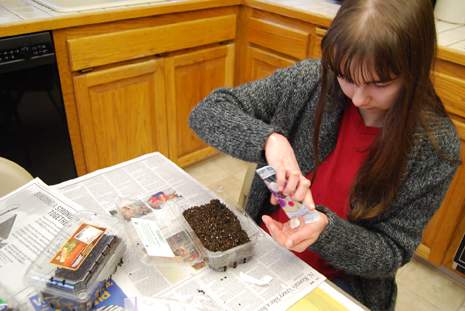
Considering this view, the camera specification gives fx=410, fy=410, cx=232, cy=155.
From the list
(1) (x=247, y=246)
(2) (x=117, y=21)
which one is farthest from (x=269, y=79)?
(2) (x=117, y=21)

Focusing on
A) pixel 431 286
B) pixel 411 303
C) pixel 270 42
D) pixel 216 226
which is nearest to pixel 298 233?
pixel 216 226

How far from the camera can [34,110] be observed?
1497 mm

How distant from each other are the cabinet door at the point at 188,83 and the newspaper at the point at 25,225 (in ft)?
3.52

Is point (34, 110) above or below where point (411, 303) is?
above

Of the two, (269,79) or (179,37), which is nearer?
(269,79)

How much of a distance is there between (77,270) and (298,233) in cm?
34

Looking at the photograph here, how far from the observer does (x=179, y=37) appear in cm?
173

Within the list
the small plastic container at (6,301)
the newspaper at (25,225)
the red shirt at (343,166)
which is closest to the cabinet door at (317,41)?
the red shirt at (343,166)

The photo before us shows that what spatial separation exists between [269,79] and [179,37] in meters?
0.90

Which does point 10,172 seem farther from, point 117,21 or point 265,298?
point 117,21

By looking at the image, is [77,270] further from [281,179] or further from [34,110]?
[34,110]

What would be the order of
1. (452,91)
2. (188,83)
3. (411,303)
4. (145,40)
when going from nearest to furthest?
(452,91) → (411,303) → (145,40) → (188,83)

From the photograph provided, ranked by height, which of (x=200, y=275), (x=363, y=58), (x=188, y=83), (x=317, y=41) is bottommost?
(x=188, y=83)

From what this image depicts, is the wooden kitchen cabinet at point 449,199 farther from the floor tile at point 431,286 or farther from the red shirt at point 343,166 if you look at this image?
the red shirt at point 343,166
